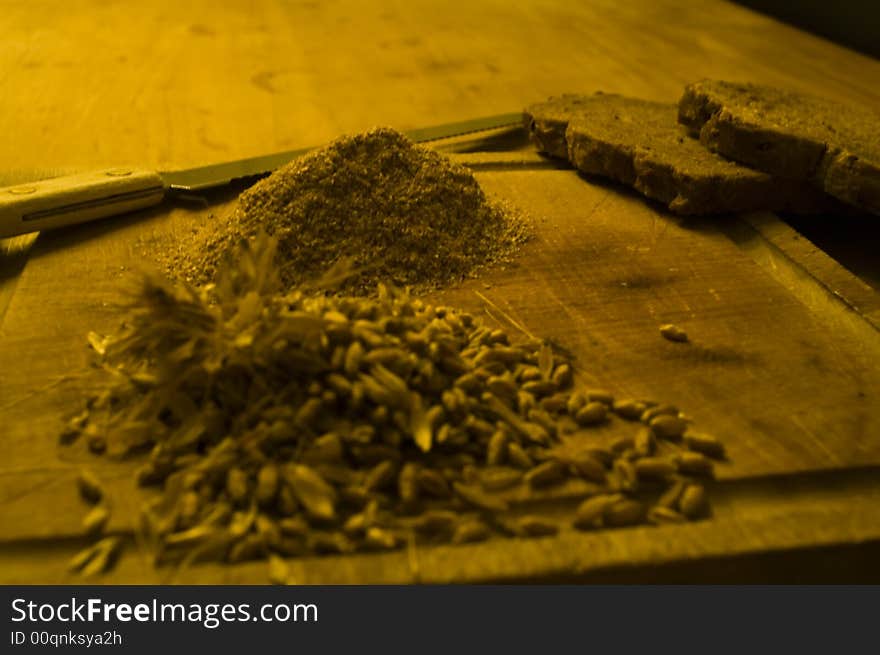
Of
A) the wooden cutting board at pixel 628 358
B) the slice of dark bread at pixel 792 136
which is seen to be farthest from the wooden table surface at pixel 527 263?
the slice of dark bread at pixel 792 136

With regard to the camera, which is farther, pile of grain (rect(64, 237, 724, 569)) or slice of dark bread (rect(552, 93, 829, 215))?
slice of dark bread (rect(552, 93, 829, 215))

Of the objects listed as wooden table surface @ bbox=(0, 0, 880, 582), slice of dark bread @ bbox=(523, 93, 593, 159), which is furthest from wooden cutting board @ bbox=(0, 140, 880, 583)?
slice of dark bread @ bbox=(523, 93, 593, 159)

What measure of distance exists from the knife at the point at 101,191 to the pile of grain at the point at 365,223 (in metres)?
0.17

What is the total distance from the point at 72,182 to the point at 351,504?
848mm

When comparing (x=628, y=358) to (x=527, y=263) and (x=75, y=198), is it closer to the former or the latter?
(x=527, y=263)

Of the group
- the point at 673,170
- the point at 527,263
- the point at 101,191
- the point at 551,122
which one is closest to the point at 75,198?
Result: the point at 101,191

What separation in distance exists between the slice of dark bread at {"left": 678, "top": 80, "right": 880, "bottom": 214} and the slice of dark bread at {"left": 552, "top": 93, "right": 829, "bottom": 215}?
0.10ft

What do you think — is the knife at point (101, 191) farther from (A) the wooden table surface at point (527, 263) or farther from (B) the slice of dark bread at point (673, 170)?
(B) the slice of dark bread at point (673, 170)

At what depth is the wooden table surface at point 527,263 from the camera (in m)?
0.86

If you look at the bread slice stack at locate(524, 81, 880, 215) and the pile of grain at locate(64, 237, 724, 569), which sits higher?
the bread slice stack at locate(524, 81, 880, 215)

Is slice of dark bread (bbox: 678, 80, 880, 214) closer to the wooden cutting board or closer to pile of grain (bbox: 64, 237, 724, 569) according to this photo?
the wooden cutting board

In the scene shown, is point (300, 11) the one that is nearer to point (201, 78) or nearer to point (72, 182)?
point (201, 78)

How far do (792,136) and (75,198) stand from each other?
1.20m

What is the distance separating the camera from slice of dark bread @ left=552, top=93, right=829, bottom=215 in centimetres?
147
